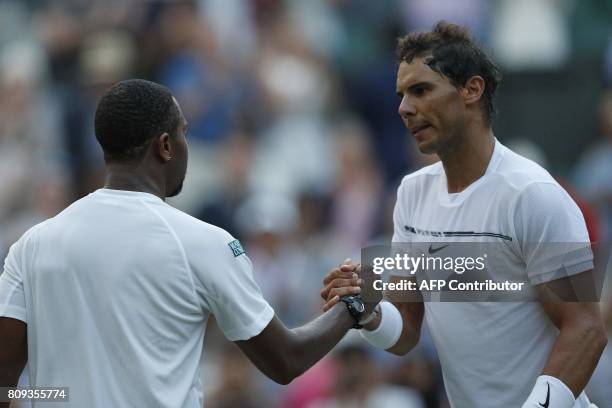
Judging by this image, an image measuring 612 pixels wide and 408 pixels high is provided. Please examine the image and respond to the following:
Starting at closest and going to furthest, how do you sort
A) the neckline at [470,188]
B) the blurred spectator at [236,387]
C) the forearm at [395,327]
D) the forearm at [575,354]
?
the forearm at [575,354] < the neckline at [470,188] < the forearm at [395,327] < the blurred spectator at [236,387]

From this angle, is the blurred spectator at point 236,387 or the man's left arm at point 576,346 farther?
the blurred spectator at point 236,387

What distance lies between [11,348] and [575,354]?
2196 mm

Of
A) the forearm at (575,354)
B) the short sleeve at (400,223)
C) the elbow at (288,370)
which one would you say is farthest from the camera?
the short sleeve at (400,223)

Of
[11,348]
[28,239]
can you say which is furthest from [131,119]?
[11,348]

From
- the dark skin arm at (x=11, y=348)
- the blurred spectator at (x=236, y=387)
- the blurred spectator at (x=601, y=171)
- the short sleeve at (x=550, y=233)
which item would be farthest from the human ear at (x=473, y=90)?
the blurred spectator at (x=601, y=171)

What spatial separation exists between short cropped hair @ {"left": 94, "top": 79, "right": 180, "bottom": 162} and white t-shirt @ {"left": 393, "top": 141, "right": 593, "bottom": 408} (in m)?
1.37

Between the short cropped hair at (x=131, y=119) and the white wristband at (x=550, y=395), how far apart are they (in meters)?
1.76

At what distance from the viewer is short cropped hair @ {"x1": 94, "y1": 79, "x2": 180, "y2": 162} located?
478cm

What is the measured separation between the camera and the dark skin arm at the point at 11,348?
15.6 feet

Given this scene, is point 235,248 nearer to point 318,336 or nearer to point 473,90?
point 318,336

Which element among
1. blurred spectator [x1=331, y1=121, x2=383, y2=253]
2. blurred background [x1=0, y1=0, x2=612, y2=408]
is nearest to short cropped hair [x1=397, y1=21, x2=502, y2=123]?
blurred background [x1=0, y1=0, x2=612, y2=408]

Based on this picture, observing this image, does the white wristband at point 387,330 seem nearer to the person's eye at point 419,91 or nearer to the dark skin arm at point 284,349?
the dark skin arm at point 284,349

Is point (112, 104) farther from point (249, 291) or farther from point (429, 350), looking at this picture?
point (429, 350)

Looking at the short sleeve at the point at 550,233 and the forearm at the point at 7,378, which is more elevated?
the short sleeve at the point at 550,233
